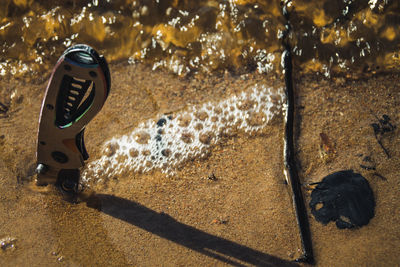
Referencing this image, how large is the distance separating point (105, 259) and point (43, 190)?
468 mm

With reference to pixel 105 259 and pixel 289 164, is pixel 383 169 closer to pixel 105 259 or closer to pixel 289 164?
pixel 289 164

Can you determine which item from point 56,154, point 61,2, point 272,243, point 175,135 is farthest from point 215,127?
point 61,2

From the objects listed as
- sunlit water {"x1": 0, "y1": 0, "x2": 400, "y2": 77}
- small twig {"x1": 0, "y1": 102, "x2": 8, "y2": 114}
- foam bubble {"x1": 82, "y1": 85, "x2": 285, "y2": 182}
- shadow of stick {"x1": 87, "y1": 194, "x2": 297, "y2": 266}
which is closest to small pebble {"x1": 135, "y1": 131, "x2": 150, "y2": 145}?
foam bubble {"x1": 82, "y1": 85, "x2": 285, "y2": 182}

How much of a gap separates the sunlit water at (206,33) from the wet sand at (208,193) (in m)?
0.15

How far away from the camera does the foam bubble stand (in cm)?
197

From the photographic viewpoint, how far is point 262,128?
202 centimetres

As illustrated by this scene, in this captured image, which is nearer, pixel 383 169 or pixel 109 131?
pixel 383 169

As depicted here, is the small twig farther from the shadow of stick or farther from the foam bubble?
the shadow of stick

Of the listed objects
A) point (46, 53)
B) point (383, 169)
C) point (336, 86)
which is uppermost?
point (46, 53)

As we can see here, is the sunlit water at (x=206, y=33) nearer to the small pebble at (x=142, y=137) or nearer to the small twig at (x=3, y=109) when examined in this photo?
the small twig at (x=3, y=109)

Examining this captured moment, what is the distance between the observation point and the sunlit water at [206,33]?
2227mm

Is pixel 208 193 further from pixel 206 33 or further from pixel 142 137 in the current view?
A: pixel 206 33

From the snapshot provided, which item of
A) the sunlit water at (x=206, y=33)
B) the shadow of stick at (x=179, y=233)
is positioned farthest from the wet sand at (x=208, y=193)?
the sunlit water at (x=206, y=33)

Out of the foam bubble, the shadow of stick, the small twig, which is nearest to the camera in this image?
the shadow of stick
